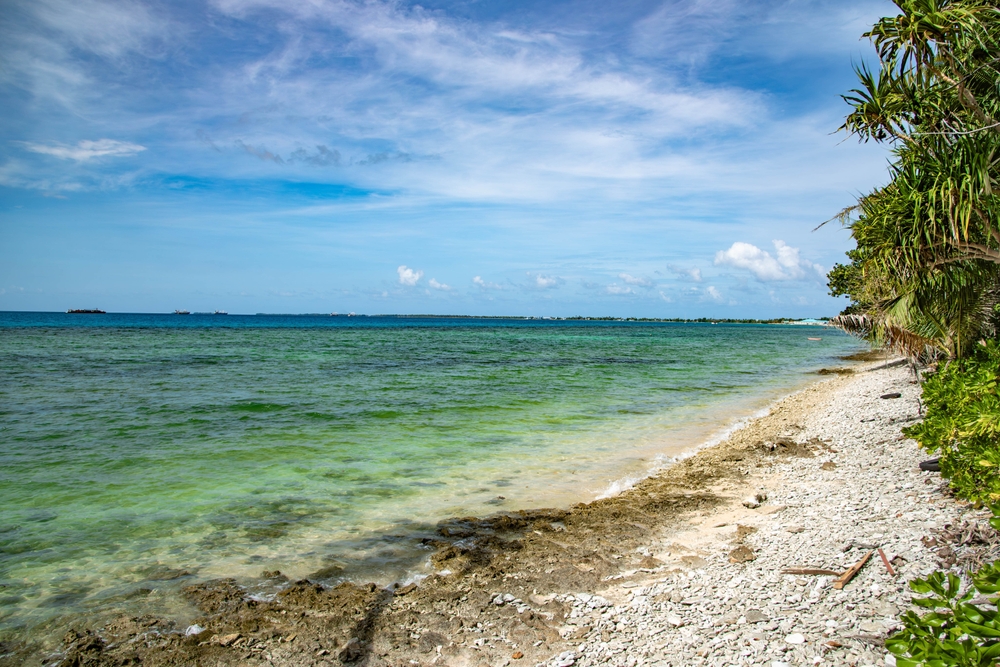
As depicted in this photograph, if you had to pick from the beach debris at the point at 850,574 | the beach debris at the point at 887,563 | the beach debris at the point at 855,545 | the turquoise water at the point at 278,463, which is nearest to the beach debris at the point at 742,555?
the beach debris at the point at 855,545

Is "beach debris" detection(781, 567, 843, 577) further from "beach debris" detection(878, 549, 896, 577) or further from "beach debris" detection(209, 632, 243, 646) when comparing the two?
"beach debris" detection(209, 632, 243, 646)

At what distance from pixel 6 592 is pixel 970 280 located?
13786mm

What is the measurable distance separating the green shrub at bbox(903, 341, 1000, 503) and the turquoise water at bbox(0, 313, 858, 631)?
16.9ft

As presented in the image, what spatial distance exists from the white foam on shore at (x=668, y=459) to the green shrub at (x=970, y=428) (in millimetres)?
4543

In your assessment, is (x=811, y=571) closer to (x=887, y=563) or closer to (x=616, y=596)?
(x=887, y=563)

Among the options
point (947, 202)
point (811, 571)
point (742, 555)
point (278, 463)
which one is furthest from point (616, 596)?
point (278, 463)

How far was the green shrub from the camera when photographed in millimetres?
5633

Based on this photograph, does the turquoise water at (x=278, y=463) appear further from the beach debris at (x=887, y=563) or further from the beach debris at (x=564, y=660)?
the beach debris at (x=887, y=563)

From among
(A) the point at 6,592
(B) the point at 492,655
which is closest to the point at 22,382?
(A) the point at 6,592

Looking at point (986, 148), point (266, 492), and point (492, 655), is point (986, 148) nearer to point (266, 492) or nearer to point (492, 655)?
point (492, 655)

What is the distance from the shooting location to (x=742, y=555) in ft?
21.9

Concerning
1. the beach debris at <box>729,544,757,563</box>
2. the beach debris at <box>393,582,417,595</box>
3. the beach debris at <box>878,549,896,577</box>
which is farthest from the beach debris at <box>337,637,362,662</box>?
the beach debris at <box>878,549,896,577</box>

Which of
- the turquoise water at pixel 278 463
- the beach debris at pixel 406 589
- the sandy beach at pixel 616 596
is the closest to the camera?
the sandy beach at pixel 616 596

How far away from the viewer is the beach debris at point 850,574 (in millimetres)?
5462
